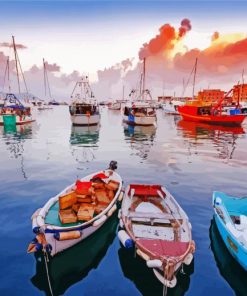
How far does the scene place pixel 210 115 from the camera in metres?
60.6

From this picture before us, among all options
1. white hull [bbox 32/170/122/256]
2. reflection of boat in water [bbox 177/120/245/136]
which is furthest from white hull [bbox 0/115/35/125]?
white hull [bbox 32/170/122/256]

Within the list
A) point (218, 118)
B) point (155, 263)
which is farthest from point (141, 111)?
point (155, 263)

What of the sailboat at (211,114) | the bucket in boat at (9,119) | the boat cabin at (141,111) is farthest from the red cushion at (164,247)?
the bucket in boat at (9,119)

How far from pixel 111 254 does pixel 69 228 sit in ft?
7.61

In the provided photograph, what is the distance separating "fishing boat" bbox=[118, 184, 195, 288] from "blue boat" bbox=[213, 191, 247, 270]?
168 cm

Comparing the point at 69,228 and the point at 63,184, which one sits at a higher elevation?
the point at 69,228

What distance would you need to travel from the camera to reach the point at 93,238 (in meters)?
11.6

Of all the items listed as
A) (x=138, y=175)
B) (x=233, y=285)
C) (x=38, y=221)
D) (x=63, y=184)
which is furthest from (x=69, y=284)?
(x=138, y=175)

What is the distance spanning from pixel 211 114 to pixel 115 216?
53.6 meters

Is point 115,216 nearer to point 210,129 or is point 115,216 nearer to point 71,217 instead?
point 71,217

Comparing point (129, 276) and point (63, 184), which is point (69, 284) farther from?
point (63, 184)

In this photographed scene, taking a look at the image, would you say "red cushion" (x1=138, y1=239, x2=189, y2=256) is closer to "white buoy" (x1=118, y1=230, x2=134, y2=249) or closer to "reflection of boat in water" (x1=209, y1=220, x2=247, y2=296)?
"white buoy" (x1=118, y1=230, x2=134, y2=249)

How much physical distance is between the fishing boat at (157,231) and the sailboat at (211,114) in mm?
47204

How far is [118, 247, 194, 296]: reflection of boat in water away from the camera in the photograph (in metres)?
8.69
